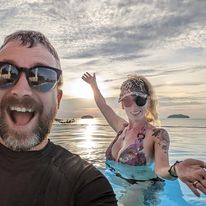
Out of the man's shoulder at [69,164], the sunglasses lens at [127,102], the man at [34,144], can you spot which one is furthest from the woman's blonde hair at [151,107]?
the man's shoulder at [69,164]

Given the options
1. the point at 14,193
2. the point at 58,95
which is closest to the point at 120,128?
the point at 58,95

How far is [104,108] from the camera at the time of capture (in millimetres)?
8617

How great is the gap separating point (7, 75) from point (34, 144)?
1.73 feet

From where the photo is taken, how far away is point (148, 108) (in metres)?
7.14

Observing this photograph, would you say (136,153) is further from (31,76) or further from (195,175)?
(31,76)

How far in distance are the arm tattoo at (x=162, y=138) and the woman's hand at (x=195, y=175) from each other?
8.23ft

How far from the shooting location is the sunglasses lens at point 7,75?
2.61 m

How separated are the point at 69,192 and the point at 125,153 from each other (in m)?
4.65

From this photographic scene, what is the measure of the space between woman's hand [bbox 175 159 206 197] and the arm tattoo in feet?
8.23

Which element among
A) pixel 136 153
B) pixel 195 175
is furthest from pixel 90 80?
pixel 195 175

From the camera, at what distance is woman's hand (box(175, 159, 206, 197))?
10.4 feet

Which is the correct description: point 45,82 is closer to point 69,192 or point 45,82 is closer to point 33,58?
point 33,58

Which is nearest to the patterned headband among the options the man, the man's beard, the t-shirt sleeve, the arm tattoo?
the arm tattoo

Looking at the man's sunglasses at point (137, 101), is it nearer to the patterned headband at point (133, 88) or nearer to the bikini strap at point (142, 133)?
the patterned headband at point (133, 88)
